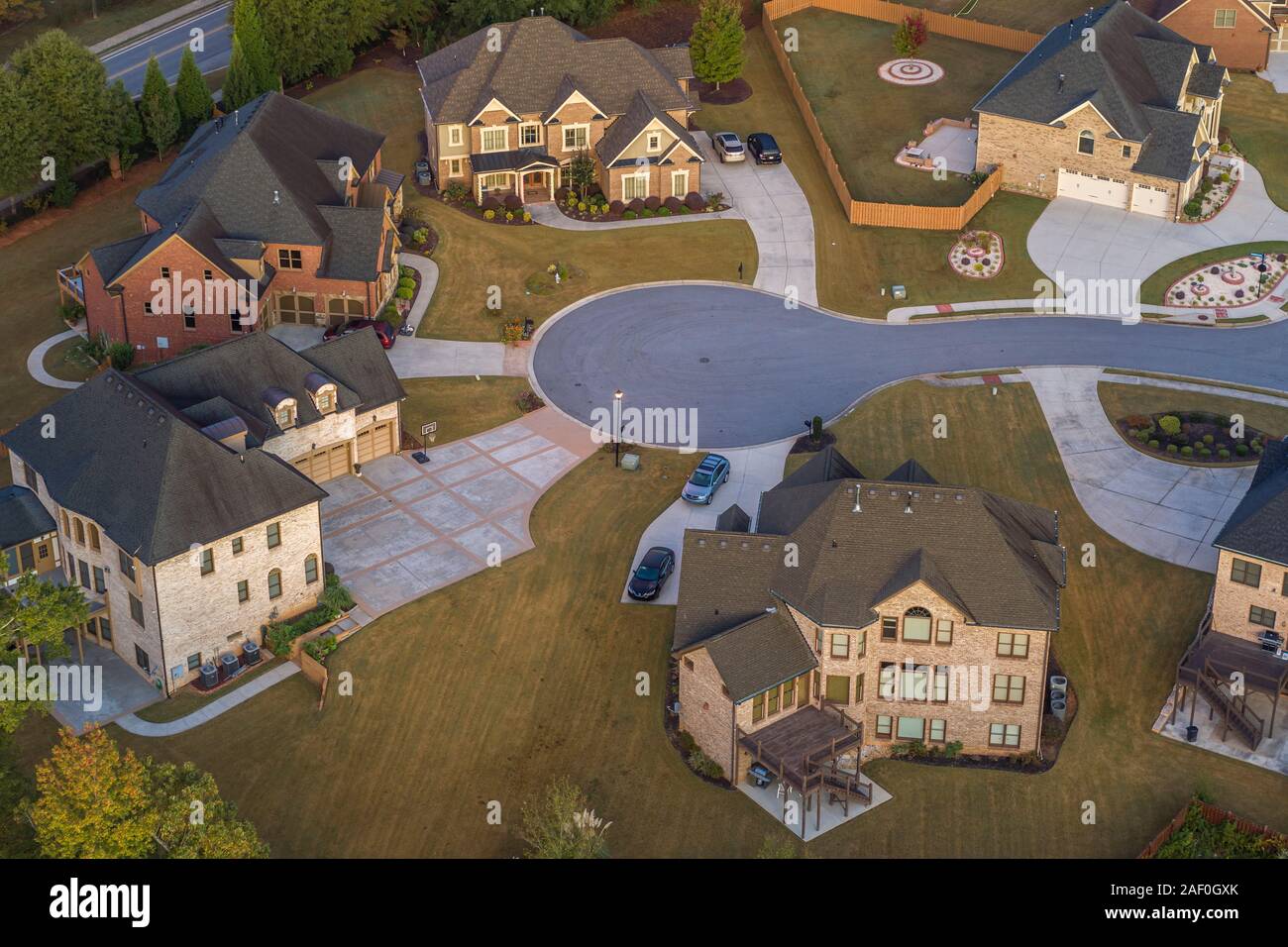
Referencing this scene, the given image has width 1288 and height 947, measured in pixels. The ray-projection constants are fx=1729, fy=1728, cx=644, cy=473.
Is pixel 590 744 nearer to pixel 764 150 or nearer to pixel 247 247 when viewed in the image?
pixel 247 247

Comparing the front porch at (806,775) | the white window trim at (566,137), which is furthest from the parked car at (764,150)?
the front porch at (806,775)

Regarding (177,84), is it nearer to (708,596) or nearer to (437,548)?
(437,548)

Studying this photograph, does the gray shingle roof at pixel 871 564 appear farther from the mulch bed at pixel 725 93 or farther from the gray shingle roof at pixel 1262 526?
the mulch bed at pixel 725 93

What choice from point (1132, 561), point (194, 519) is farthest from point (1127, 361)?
point (194, 519)

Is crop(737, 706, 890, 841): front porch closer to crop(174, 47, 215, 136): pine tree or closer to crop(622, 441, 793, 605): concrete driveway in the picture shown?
crop(622, 441, 793, 605): concrete driveway

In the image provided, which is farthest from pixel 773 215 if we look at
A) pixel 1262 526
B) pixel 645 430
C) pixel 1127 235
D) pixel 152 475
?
pixel 152 475

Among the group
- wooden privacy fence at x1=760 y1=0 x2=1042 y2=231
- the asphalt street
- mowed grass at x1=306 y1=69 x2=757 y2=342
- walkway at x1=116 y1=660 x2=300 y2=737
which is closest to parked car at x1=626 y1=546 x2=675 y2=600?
walkway at x1=116 y1=660 x2=300 y2=737
